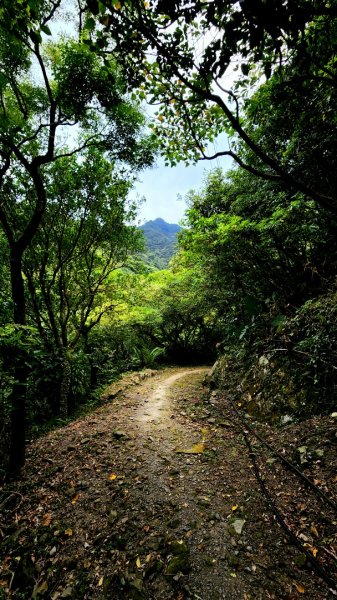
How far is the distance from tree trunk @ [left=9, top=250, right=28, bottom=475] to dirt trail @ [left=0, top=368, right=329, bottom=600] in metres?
0.41

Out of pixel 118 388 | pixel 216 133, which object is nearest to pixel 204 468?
pixel 216 133

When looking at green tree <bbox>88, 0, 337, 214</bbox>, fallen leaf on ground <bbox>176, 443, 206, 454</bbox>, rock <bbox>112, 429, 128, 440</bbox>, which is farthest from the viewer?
rock <bbox>112, 429, 128, 440</bbox>

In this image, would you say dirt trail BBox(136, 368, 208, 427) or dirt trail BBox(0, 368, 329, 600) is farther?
dirt trail BBox(136, 368, 208, 427)

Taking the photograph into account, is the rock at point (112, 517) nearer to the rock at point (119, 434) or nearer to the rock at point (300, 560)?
the rock at point (119, 434)

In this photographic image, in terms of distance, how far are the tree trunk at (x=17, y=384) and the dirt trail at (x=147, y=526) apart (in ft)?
1.36

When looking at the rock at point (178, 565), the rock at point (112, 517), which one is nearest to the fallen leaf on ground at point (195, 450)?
the rock at point (112, 517)

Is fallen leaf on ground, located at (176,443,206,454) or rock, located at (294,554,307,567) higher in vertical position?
fallen leaf on ground, located at (176,443,206,454)

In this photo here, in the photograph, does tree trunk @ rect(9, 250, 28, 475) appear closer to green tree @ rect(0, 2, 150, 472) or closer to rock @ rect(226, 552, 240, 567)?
green tree @ rect(0, 2, 150, 472)

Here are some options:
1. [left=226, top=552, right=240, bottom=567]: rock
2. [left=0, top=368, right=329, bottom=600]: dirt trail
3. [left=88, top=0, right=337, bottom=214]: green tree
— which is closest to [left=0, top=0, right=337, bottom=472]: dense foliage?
[left=88, top=0, right=337, bottom=214]: green tree

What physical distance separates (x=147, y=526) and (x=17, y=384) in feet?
9.48

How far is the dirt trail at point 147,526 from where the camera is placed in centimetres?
250

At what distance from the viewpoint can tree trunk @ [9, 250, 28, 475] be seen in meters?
4.46

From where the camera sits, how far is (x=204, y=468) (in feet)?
13.5

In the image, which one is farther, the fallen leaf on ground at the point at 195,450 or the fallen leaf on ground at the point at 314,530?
the fallen leaf on ground at the point at 195,450
